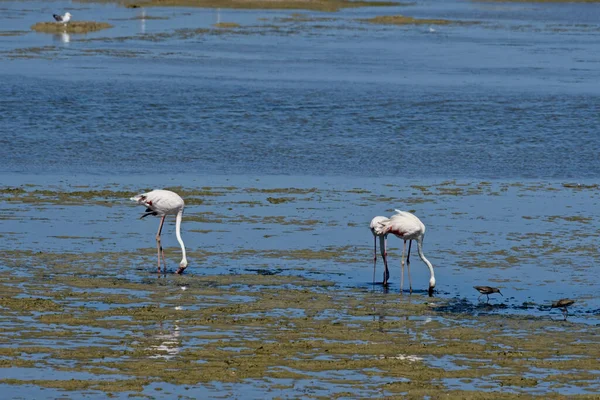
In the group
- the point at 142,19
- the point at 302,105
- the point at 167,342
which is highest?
the point at 142,19

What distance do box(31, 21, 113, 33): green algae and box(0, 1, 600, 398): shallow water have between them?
15.0 m

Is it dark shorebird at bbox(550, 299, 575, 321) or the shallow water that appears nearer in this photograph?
the shallow water

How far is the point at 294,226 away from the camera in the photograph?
16016mm

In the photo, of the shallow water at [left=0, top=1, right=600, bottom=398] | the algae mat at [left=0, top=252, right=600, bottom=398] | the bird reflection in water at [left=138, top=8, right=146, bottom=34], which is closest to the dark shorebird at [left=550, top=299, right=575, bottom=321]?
the shallow water at [left=0, top=1, right=600, bottom=398]

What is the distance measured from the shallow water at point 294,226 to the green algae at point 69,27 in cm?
1500

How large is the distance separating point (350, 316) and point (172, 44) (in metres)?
38.2

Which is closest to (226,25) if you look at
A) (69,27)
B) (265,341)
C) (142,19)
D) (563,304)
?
(142,19)

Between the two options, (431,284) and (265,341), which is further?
(431,284)

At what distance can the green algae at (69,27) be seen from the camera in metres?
55.5

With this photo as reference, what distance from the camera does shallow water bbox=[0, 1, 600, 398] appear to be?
31.1ft

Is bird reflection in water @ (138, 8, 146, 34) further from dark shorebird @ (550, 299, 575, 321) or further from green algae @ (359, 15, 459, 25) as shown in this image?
dark shorebird @ (550, 299, 575, 321)

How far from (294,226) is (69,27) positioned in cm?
4262

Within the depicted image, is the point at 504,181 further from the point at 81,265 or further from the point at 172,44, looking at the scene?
the point at 172,44

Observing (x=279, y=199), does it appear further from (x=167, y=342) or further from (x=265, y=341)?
(x=167, y=342)
